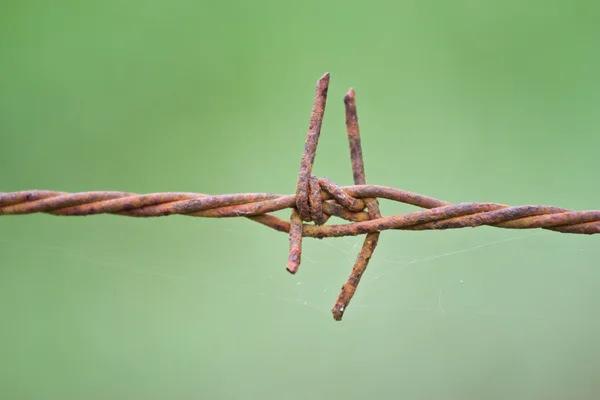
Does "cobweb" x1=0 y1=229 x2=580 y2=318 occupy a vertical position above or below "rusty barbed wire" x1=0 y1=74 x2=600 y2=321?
below

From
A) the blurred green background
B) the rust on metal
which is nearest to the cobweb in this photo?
the blurred green background

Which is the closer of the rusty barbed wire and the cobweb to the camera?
the rusty barbed wire

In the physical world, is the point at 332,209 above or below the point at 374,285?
above

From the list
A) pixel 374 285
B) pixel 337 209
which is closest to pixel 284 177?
pixel 374 285

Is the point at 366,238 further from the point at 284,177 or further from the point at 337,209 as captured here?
the point at 284,177

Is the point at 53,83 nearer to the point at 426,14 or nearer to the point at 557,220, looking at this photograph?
the point at 426,14

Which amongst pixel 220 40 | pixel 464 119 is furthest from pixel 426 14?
pixel 220 40

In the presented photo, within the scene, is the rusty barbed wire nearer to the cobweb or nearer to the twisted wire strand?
the twisted wire strand
